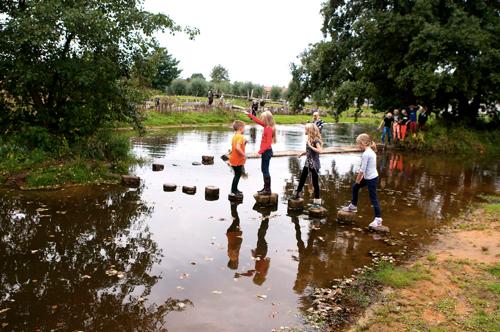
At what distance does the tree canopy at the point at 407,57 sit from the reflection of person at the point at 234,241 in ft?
46.3

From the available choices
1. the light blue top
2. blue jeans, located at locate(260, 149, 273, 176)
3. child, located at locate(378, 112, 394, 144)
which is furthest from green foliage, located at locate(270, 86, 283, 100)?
the light blue top

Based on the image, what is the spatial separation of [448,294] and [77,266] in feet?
16.7

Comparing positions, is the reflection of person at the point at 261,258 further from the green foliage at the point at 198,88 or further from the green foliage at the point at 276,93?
the green foliage at the point at 276,93

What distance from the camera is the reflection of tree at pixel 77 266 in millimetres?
4684

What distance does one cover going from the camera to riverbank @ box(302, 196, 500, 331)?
4.80m

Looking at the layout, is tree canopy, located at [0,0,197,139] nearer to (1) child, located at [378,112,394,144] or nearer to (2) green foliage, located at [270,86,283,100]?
(1) child, located at [378,112,394,144]

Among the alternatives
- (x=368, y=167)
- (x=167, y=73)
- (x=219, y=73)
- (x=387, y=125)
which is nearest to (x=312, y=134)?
(x=368, y=167)

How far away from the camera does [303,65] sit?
25703 millimetres

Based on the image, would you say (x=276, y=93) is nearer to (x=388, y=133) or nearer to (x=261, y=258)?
(x=388, y=133)

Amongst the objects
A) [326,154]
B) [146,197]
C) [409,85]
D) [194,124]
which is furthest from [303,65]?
[146,197]

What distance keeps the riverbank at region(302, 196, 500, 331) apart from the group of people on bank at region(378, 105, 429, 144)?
46.4 ft

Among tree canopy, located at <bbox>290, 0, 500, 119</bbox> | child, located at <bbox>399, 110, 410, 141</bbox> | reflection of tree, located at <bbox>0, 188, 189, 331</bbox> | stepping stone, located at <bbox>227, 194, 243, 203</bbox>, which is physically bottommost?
reflection of tree, located at <bbox>0, 188, 189, 331</bbox>

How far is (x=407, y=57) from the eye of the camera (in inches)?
796

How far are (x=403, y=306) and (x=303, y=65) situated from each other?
22.0m
